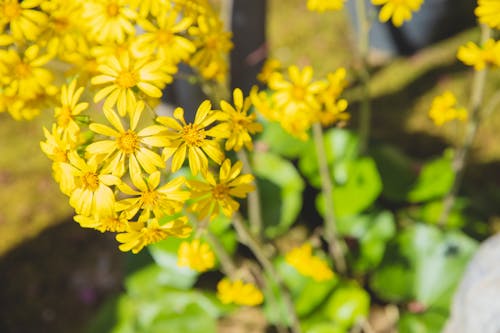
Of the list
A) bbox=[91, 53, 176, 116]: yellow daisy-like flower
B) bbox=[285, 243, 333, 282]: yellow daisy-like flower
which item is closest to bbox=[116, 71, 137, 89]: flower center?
bbox=[91, 53, 176, 116]: yellow daisy-like flower

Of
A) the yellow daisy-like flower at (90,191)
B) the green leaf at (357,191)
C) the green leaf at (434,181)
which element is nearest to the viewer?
the yellow daisy-like flower at (90,191)

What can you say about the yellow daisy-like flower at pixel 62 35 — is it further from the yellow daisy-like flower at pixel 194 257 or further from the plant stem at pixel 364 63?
the plant stem at pixel 364 63

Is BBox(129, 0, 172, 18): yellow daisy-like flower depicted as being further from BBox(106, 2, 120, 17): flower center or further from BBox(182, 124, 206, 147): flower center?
BBox(182, 124, 206, 147): flower center

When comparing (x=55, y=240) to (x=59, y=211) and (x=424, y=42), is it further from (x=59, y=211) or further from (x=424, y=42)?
(x=424, y=42)

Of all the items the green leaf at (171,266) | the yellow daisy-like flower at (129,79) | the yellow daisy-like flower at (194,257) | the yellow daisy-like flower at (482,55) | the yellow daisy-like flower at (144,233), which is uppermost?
the yellow daisy-like flower at (129,79)

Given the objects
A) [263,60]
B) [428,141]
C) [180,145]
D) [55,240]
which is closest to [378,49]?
[428,141]

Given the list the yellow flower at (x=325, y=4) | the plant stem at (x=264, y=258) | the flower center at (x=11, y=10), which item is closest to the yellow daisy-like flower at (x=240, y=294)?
the plant stem at (x=264, y=258)

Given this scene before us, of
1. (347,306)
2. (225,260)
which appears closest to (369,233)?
(347,306)
